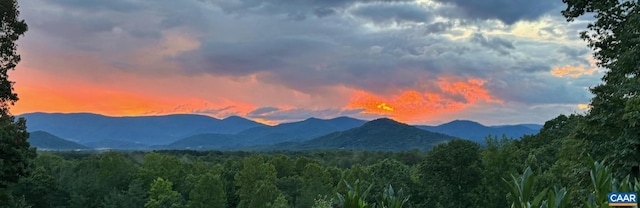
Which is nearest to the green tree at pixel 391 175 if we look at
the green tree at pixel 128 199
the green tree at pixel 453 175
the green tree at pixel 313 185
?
the green tree at pixel 453 175

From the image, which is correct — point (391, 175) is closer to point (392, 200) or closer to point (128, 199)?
point (128, 199)

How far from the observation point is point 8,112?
17094 millimetres

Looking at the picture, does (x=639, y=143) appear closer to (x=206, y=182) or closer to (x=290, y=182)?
(x=206, y=182)

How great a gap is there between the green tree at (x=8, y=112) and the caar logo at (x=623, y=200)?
17.8 metres

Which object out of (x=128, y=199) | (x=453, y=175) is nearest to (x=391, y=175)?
(x=453, y=175)

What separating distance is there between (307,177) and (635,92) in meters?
44.0

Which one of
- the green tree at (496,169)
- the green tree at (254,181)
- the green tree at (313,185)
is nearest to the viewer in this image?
the green tree at (496,169)

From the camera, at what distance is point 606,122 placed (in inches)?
492

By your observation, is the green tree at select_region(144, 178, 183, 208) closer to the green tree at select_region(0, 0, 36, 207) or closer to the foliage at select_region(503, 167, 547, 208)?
the green tree at select_region(0, 0, 36, 207)

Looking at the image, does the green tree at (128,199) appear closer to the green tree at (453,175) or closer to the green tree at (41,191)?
the green tree at (41,191)

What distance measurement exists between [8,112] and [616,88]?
62.6 feet

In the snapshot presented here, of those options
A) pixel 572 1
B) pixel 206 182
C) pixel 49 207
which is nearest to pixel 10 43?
pixel 572 1

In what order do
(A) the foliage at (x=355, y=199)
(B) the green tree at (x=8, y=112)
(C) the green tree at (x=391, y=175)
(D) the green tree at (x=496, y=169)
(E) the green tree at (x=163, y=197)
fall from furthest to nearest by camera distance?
(E) the green tree at (x=163, y=197), (C) the green tree at (x=391, y=175), (D) the green tree at (x=496, y=169), (B) the green tree at (x=8, y=112), (A) the foliage at (x=355, y=199)

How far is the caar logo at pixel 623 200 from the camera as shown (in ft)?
8.45
